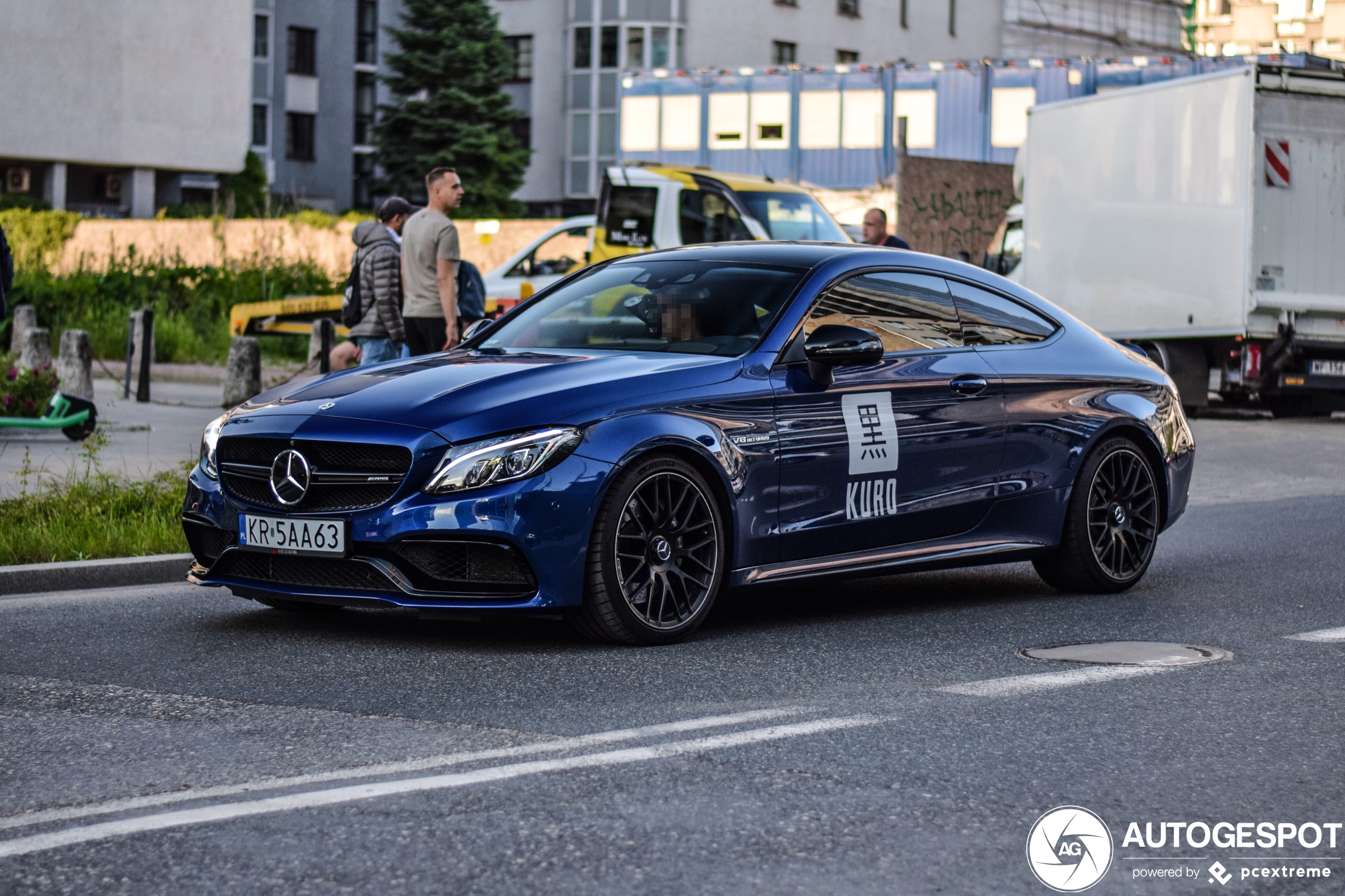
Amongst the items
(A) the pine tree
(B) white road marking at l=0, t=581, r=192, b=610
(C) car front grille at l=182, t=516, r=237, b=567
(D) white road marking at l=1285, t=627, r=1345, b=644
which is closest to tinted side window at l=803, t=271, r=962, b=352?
→ (D) white road marking at l=1285, t=627, r=1345, b=644

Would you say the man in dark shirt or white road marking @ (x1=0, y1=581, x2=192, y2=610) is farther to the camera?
the man in dark shirt

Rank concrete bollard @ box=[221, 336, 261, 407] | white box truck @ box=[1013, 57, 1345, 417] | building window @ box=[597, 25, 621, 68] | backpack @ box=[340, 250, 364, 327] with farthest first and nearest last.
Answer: building window @ box=[597, 25, 621, 68]
white box truck @ box=[1013, 57, 1345, 417]
concrete bollard @ box=[221, 336, 261, 407]
backpack @ box=[340, 250, 364, 327]

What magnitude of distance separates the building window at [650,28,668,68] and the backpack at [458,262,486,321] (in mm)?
47618

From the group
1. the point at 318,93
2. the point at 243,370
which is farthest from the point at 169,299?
the point at 318,93

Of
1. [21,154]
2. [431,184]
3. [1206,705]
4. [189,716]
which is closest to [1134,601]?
[1206,705]

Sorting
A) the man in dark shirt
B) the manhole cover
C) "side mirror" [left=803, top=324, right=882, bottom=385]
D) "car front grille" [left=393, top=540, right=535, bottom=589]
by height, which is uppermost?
the man in dark shirt

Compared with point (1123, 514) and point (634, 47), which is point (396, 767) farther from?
point (634, 47)

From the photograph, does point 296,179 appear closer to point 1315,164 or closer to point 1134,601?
point 1315,164

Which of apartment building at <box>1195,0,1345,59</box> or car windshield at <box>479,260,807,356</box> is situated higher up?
apartment building at <box>1195,0,1345,59</box>

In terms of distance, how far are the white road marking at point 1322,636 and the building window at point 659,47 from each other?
54.4 m

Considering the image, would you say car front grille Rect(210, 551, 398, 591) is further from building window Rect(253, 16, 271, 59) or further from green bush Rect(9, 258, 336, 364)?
building window Rect(253, 16, 271, 59)

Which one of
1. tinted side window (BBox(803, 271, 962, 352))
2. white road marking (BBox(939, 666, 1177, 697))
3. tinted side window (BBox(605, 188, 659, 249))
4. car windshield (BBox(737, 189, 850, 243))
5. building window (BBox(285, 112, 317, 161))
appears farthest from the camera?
building window (BBox(285, 112, 317, 161))

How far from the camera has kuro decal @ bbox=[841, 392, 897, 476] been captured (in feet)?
24.3

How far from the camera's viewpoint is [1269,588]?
8836mm
